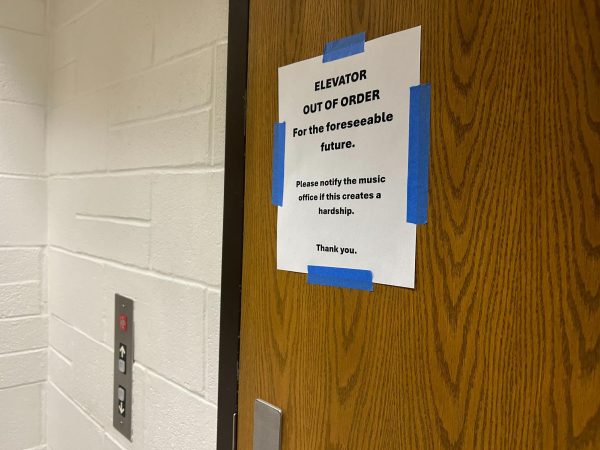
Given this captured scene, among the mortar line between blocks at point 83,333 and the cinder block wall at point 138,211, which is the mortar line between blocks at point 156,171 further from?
the mortar line between blocks at point 83,333

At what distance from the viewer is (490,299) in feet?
1.75

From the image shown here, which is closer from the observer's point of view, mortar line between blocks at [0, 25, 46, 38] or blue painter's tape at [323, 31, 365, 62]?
blue painter's tape at [323, 31, 365, 62]

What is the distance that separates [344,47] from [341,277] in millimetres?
338

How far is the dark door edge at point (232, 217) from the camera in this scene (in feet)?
2.81

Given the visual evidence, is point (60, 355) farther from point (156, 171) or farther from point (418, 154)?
point (418, 154)

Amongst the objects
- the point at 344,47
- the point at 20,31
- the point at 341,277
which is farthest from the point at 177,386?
the point at 20,31

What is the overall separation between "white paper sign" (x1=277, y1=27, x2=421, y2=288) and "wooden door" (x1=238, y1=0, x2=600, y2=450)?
3 centimetres

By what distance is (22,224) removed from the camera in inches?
62.4

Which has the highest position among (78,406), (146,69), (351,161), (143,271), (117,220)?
(146,69)

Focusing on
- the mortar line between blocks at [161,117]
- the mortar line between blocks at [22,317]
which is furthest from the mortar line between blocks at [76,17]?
the mortar line between blocks at [22,317]

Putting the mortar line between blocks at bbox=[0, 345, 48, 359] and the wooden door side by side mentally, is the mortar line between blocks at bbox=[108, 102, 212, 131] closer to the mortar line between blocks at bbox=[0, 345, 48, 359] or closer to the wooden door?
the wooden door

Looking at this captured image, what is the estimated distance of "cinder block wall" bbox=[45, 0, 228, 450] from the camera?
95cm

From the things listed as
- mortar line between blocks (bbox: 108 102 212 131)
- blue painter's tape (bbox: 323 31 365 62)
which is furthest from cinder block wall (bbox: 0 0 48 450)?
blue painter's tape (bbox: 323 31 365 62)

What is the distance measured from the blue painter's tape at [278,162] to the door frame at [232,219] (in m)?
0.09
